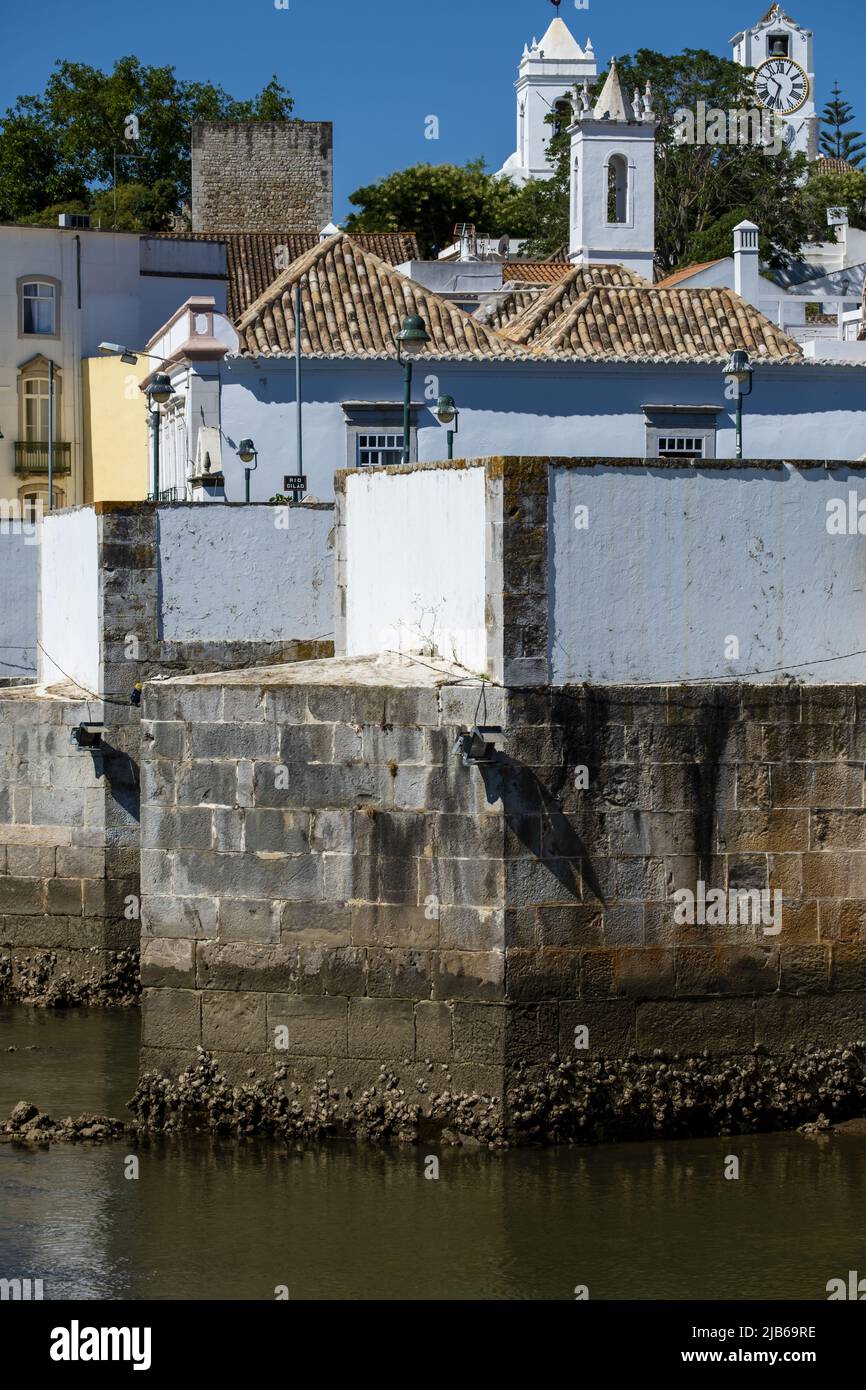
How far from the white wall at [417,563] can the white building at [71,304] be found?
25.9 metres

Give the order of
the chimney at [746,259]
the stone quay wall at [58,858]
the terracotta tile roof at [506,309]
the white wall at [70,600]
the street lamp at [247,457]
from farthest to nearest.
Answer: the chimney at [746,259] → the terracotta tile roof at [506,309] → the street lamp at [247,457] → the white wall at [70,600] → the stone quay wall at [58,858]

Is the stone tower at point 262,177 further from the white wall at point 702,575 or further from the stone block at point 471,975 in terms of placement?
the stone block at point 471,975

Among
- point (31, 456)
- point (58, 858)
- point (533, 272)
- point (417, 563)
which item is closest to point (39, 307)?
point (31, 456)

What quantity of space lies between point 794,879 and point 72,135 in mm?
57778

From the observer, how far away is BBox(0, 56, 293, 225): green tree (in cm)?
6675

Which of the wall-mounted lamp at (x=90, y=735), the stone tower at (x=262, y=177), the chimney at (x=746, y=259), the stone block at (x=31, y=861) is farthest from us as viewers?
the stone tower at (x=262, y=177)

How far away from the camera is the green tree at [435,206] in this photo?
68.5m

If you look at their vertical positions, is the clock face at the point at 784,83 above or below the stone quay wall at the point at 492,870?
above

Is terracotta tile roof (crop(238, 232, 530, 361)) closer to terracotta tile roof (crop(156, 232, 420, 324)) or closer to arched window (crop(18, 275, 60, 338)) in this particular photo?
arched window (crop(18, 275, 60, 338))

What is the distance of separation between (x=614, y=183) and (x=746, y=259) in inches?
141

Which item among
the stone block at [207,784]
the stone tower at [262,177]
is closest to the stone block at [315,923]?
the stone block at [207,784]

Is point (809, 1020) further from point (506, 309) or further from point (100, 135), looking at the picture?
point (100, 135)

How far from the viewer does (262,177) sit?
58.0m
